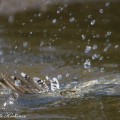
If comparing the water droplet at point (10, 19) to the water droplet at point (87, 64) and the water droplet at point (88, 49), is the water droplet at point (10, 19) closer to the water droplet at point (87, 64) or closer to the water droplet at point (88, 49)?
the water droplet at point (88, 49)

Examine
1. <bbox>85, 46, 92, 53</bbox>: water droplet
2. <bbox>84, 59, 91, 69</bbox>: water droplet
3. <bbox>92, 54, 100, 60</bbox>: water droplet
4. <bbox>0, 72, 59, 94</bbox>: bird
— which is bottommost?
<bbox>0, 72, 59, 94</bbox>: bird

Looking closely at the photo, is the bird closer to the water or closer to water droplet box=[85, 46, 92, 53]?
the water

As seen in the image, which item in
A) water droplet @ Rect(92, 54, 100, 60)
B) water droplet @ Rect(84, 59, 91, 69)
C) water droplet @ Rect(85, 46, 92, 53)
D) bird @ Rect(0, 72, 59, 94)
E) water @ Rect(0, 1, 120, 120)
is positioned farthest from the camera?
water droplet @ Rect(85, 46, 92, 53)

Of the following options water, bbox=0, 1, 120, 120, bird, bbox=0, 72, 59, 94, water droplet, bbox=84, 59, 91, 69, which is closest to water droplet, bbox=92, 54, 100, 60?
water, bbox=0, 1, 120, 120

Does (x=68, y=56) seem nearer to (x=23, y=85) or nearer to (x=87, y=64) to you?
(x=87, y=64)

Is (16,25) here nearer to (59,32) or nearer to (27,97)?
(59,32)

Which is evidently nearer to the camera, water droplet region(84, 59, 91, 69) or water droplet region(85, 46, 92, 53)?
water droplet region(84, 59, 91, 69)

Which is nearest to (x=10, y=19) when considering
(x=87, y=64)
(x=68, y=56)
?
(x=68, y=56)

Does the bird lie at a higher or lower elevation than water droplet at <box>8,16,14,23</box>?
lower

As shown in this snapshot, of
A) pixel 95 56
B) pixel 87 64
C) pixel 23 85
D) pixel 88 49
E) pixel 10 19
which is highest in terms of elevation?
pixel 10 19
